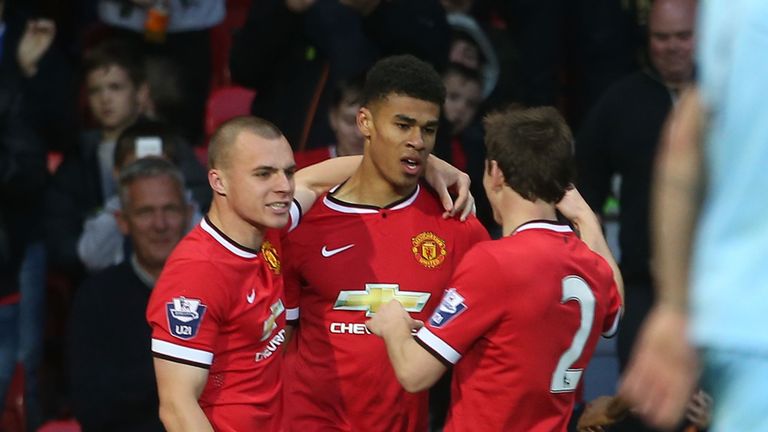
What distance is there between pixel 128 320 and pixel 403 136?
5.76ft

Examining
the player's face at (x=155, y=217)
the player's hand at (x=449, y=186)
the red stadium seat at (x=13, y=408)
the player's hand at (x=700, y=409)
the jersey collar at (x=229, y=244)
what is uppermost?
the player's hand at (x=449, y=186)

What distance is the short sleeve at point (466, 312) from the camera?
3.93 meters

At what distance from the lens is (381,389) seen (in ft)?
15.0

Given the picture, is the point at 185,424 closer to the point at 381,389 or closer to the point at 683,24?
the point at 381,389

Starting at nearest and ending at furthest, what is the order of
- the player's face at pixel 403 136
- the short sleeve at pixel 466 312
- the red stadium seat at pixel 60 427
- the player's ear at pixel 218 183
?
1. the short sleeve at pixel 466 312
2. the player's ear at pixel 218 183
3. the player's face at pixel 403 136
4. the red stadium seat at pixel 60 427

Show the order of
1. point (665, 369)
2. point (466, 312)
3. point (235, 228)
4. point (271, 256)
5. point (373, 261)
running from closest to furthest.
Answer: point (665, 369)
point (466, 312)
point (235, 228)
point (271, 256)
point (373, 261)

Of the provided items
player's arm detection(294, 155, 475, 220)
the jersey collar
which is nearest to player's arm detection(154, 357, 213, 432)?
the jersey collar

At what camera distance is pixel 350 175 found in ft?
15.8

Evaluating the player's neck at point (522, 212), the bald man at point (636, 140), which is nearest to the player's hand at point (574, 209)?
the player's neck at point (522, 212)

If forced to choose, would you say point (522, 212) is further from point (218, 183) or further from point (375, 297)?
point (218, 183)

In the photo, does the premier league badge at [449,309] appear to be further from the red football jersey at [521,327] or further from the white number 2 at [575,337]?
the white number 2 at [575,337]

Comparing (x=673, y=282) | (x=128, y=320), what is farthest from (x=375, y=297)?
(x=673, y=282)

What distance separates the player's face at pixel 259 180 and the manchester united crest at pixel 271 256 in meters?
0.13

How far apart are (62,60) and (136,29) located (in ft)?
1.34
